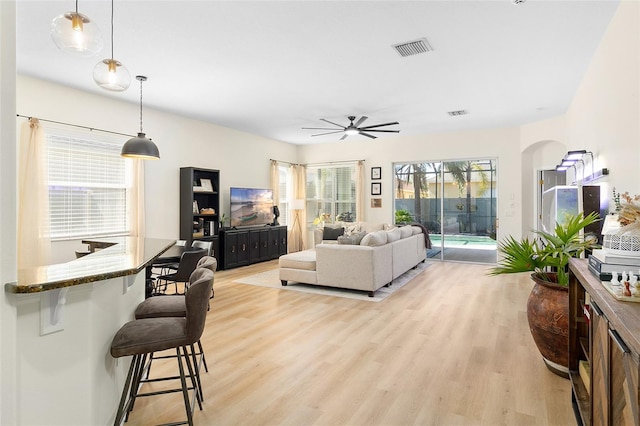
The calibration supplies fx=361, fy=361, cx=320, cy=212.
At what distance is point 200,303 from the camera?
1.97 meters

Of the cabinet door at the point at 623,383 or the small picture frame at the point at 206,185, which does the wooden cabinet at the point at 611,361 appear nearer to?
the cabinet door at the point at 623,383

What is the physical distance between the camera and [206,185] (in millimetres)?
7043

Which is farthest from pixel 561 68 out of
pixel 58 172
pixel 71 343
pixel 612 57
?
pixel 58 172

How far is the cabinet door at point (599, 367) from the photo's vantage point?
1.43m

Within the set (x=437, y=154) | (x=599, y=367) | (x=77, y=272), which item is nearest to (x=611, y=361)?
(x=599, y=367)

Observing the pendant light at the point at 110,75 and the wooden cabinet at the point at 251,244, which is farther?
the wooden cabinet at the point at 251,244

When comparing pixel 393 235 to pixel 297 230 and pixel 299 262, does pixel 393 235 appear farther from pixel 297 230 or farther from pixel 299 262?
pixel 297 230

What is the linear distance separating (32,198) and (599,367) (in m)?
5.70

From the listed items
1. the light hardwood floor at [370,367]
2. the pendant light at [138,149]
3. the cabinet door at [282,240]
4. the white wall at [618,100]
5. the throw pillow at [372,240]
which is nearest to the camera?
the light hardwood floor at [370,367]

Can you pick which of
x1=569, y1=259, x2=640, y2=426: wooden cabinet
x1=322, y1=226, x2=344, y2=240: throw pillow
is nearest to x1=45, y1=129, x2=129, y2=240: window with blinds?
x1=322, y1=226, x2=344, y2=240: throw pillow

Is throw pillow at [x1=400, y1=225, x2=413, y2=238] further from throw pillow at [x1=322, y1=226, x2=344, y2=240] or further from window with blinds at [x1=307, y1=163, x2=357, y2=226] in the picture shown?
window with blinds at [x1=307, y1=163, x2=357, y2=226]

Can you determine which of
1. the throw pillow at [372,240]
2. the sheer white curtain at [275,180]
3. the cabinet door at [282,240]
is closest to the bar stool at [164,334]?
the throw pillow at [372,240]

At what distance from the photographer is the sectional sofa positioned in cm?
500

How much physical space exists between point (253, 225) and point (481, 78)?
5.17 m
